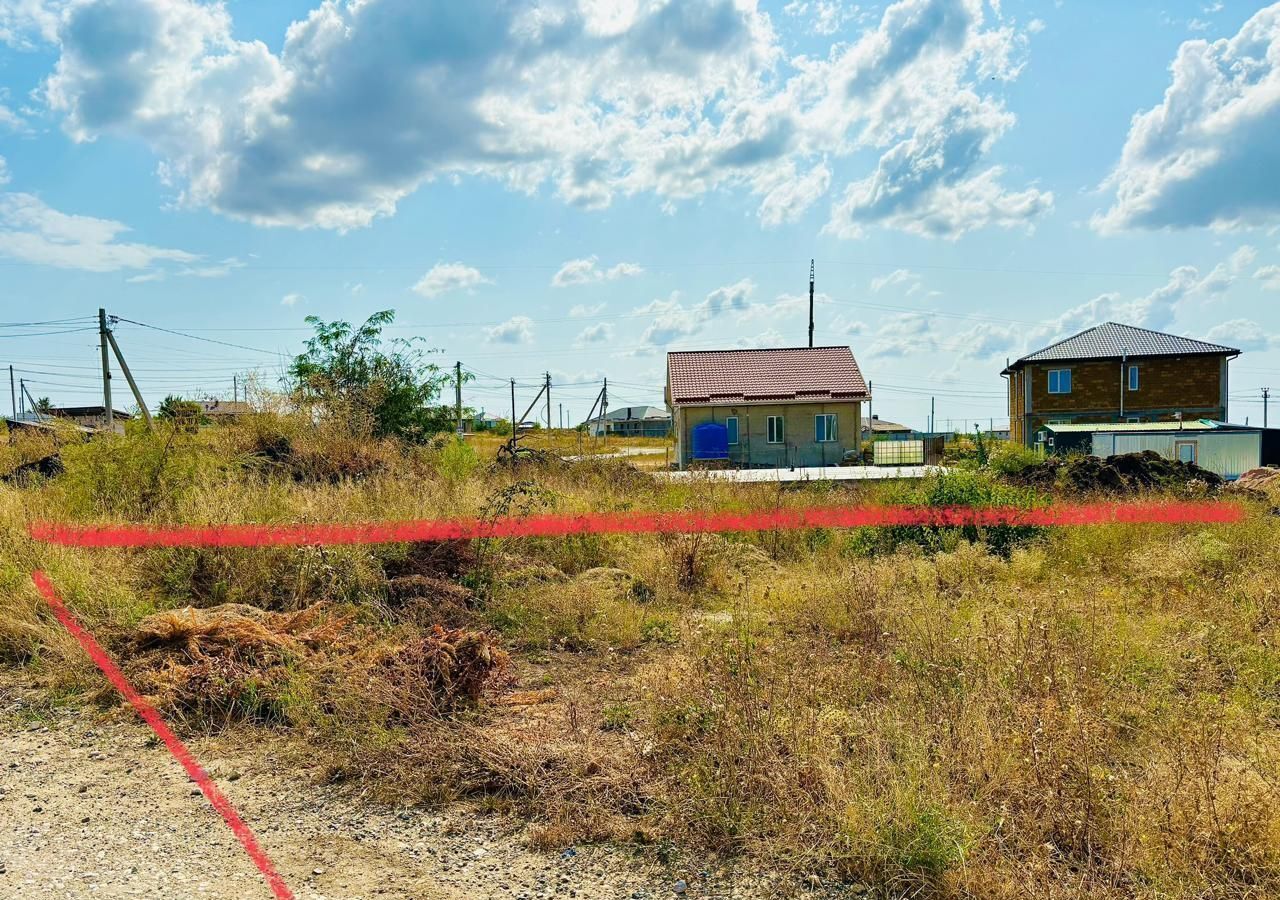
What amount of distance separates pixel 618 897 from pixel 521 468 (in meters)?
11.2

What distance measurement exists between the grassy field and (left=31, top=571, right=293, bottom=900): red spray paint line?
106 millimetres

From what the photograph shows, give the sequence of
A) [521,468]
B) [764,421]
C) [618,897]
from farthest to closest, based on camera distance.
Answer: [764,421] < [521,468] < [618,897]

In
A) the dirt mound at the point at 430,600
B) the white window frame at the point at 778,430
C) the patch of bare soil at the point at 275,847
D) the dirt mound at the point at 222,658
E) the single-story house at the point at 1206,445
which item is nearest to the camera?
the patch of bare soil at the point at 275,847

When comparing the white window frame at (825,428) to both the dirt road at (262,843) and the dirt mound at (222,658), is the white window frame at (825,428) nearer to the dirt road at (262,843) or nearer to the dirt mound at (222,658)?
the dirt mound at (222,658)

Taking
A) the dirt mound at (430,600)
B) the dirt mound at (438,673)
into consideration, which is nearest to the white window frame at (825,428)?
the dirt mound at (430,600)

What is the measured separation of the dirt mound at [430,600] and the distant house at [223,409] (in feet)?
24.2

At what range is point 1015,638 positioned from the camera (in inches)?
197

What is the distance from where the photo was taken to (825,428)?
93.5 feet

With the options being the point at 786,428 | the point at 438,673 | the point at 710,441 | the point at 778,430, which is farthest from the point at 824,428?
the point at 438,673

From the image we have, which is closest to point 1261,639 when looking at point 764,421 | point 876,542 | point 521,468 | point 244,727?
point 876,542

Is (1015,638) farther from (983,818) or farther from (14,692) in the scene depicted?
(14,692)

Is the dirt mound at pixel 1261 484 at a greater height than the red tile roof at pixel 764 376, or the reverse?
the red tile roof at pixel 764 376

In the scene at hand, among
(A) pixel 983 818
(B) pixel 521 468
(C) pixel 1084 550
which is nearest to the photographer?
(A) pixel 983 818

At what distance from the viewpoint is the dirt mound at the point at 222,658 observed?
512 cm
